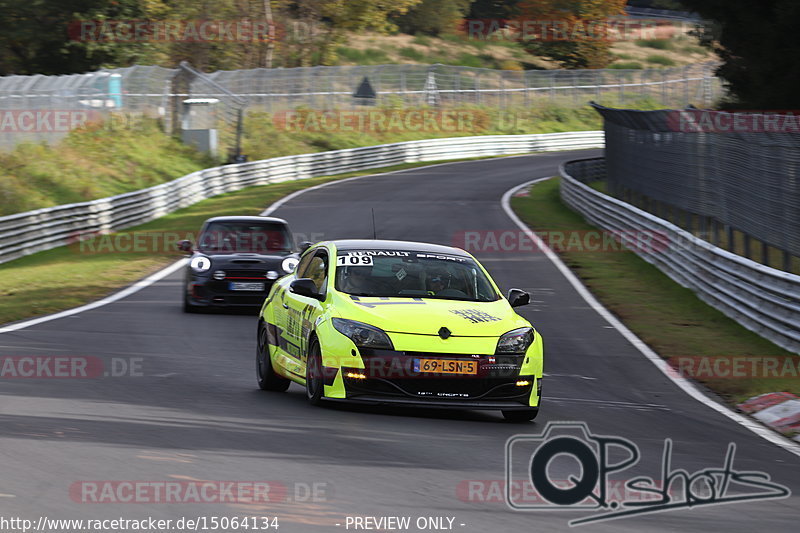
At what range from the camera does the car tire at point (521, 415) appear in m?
10.2

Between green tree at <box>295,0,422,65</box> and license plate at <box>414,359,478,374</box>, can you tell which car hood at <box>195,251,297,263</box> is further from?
green tree at <box>295,0,422,65</box>

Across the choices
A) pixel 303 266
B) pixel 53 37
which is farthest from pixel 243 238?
pixel 53 37

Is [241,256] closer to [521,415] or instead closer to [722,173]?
[722,173]

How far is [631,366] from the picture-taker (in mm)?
14141

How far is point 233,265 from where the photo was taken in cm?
1847

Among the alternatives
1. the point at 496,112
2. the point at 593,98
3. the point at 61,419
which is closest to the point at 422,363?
the point at 61,419

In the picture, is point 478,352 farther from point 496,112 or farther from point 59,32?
point 496,112

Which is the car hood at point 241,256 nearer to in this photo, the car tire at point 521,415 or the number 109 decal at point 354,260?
the number 109 decal at point 354,260

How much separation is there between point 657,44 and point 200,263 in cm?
9738

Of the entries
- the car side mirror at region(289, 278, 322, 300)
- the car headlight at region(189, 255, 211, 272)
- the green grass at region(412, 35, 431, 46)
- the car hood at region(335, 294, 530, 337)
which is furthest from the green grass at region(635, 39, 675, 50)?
the car side mirror at region(289, 278, 322, 300)

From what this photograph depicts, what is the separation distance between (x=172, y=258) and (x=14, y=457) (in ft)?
63.9

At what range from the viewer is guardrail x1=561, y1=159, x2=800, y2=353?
49.4ft

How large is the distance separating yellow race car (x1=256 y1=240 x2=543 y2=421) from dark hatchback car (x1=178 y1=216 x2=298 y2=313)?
705 cm

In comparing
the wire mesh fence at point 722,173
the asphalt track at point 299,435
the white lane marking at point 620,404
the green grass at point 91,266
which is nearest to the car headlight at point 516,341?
the asphalt track at point 299,435
